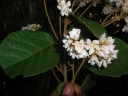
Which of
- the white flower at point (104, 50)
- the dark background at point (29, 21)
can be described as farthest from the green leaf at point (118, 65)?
the dark background at point (29, 21)

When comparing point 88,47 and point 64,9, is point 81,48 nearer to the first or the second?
point 88,47

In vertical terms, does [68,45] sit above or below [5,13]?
above

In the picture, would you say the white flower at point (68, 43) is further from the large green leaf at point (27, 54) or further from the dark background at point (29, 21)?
the dark background at point (29, 21)

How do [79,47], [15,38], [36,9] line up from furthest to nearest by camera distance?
1. [36,9]
2. [15,38]
3. [79,47]

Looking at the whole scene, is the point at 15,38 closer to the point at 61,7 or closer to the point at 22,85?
the point at 61,7

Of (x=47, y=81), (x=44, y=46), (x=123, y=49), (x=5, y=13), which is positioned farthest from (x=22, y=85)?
(x=123, y=49)
